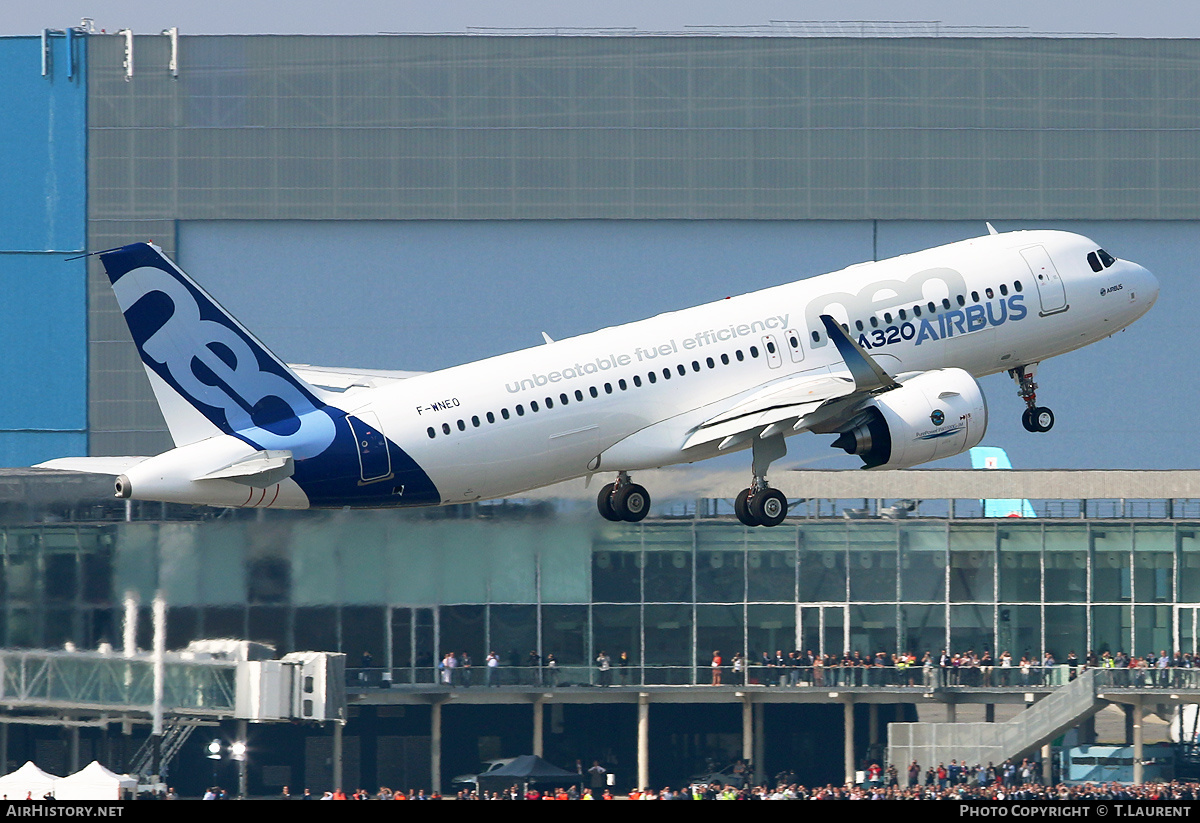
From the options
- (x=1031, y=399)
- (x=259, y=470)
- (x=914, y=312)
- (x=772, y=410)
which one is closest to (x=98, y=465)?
(x=259, y=470)

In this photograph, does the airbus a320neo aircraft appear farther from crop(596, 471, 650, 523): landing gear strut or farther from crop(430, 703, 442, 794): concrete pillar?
crop(430, 703, 442, 794): concrete pillar

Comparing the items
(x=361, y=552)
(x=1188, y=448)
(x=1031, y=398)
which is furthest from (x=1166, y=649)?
(x=1188, y=448)

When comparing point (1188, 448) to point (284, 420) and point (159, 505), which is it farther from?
point (284, 420)

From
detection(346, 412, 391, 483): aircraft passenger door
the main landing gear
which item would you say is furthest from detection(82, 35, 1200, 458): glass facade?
detection(346, 412, 391, 483): aircraft passenger door

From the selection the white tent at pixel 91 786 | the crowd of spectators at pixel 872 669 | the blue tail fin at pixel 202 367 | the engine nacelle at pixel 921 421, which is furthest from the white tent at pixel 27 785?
the engine nacelle at pixel 921 421

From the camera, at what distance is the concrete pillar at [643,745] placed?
71.9 meters

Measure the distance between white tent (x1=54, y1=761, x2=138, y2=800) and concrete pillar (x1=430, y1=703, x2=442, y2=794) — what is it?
1698 cm

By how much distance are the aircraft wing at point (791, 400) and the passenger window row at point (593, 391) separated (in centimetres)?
121

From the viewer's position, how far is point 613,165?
110 meters

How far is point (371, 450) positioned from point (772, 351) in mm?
11021

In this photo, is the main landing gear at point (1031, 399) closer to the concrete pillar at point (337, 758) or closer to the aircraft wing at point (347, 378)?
the aircraft wing at point (347, 378)

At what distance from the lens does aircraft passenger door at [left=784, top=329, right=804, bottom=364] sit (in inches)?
1966

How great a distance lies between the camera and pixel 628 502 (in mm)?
51688

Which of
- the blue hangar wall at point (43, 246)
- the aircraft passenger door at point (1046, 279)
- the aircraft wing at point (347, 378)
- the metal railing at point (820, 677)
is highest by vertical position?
the blue hangar wall at point (43, 246)
